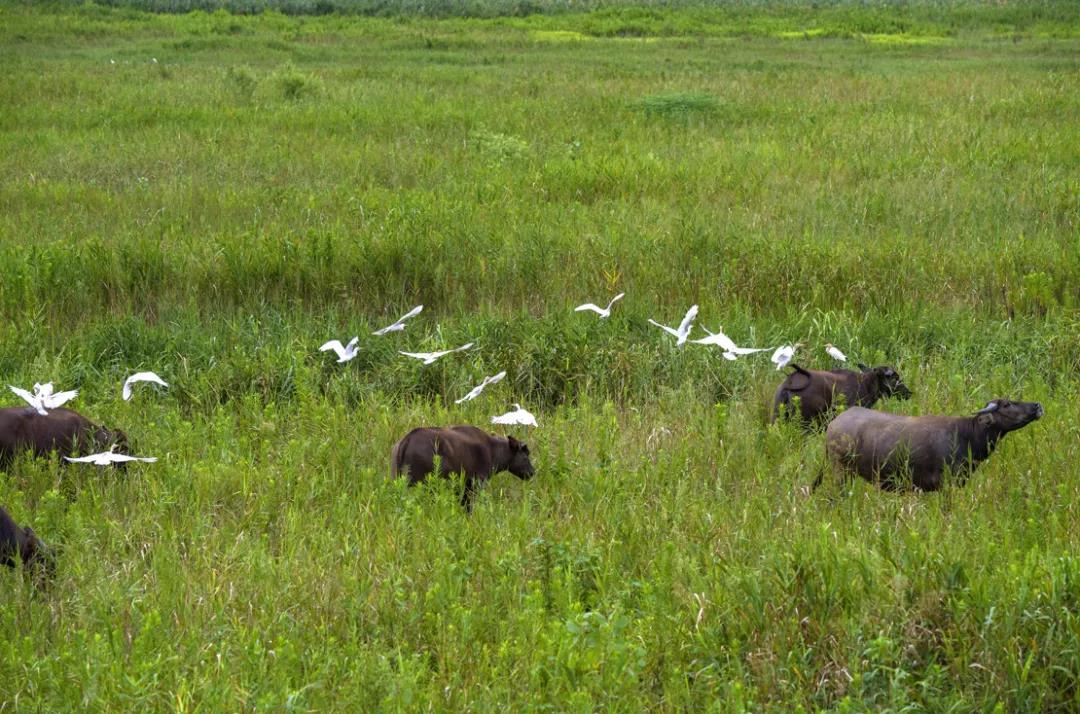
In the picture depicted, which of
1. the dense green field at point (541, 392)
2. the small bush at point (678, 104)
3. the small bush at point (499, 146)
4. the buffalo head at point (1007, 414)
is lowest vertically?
the dense green field at point (541, 392)

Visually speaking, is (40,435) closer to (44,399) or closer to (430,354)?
(44,399)

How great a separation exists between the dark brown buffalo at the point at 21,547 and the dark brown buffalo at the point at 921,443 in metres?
3.21

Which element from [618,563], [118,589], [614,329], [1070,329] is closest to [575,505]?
[618,563]

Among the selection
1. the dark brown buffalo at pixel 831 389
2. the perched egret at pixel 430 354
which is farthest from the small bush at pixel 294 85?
the dark brown buffalo at pixel 831 389

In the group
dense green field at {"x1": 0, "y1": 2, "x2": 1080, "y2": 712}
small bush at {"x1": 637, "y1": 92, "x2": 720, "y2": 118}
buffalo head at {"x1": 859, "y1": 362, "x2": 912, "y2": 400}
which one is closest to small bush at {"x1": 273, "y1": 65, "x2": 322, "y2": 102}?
dense green field at {"x1": 0, "y1": 2, "x2": 1080, "y2": 712}

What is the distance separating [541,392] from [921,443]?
8.98ft

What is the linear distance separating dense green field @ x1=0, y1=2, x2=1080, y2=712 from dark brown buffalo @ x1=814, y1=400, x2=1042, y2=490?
0.46 feet

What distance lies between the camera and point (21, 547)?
4.54 m

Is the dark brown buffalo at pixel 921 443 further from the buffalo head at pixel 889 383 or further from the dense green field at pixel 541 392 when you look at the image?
the buffalo head at pixel 889 383

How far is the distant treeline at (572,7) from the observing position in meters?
38.5

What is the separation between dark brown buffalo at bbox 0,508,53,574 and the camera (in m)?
4.49

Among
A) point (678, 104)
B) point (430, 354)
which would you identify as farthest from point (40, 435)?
point (678, 104)

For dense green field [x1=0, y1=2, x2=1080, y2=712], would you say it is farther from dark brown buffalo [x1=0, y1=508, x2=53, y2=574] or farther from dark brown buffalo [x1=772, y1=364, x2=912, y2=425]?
dark brown buffalo [x1=772, y1=364, x2=912, y2=425]

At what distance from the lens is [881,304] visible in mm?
8500
